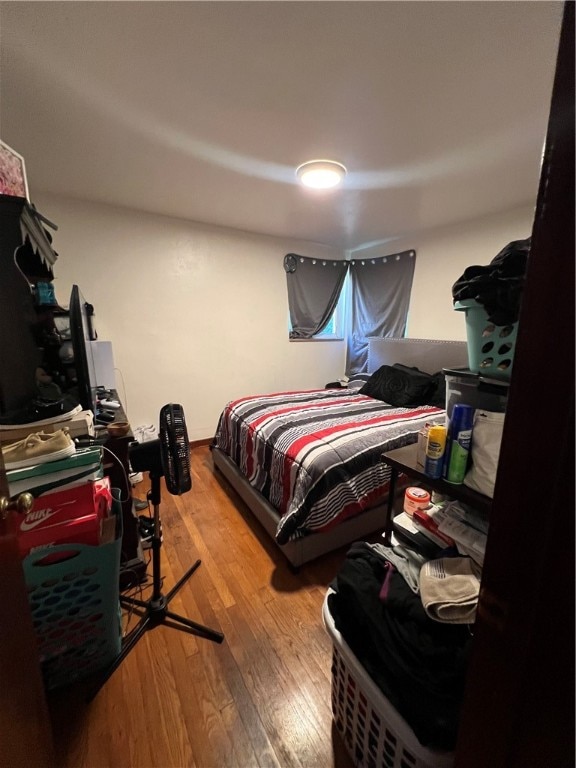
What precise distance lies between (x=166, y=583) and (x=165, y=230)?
306 cm

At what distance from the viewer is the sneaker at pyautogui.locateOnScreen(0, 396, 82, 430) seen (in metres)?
1.22

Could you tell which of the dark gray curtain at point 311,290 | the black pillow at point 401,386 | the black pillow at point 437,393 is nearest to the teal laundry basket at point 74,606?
the black pillow at point 401,386

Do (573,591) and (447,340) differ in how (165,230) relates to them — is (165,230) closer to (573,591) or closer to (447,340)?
(447,340)

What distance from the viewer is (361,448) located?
1849mm

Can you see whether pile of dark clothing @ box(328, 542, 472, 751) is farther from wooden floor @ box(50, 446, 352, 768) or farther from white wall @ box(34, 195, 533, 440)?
white wall @ box(34, 195, 533, 440)

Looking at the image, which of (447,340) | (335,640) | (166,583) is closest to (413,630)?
(335,640)

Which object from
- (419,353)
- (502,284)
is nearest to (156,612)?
(502,284)

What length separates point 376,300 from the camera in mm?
4141

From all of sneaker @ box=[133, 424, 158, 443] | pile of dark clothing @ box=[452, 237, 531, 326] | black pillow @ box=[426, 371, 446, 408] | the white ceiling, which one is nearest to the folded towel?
pile of dark clothing @ box=[452, 237, 531, 326]

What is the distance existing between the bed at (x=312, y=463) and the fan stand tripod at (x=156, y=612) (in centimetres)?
54

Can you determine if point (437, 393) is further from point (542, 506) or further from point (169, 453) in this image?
point (542, 506)

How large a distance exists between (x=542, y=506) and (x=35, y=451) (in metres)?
1.40

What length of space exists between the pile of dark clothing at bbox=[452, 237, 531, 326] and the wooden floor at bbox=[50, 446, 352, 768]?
1.52 meters

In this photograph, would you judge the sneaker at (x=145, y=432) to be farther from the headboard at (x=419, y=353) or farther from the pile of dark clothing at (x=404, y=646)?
the headboard at (x=419, y=353)
